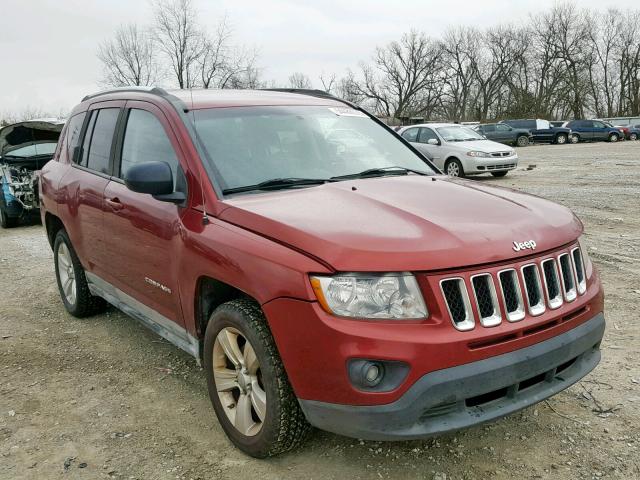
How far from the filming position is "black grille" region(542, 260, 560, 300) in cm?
262

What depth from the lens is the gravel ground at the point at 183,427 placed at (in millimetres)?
2787

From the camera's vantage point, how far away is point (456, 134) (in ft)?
53.9

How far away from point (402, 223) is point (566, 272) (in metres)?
0.86

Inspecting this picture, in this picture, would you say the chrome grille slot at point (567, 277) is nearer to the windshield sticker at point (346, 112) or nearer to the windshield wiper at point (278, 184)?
the windshield wiper at point (278, 184)

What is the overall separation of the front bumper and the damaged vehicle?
9.89 metres

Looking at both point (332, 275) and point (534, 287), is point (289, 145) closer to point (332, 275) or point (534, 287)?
point (332, 275)

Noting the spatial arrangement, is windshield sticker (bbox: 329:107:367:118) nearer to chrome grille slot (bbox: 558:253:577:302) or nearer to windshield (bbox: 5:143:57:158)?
chrome grille slot (bbox: 558:253:577:302)

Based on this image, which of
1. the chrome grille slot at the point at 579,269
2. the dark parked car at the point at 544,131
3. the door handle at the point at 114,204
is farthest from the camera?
the dark parked car at the point at 544,131

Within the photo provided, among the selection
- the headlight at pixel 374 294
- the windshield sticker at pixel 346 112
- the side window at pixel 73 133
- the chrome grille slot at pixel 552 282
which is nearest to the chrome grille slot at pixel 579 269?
the chrome grille slot at pixel 552 282

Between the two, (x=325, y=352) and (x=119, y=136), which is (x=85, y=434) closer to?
(x=325, y=352)

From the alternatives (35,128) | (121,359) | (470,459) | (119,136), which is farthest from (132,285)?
(35,128)

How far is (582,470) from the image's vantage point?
106 inches

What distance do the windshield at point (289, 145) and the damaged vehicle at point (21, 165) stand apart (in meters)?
8.26

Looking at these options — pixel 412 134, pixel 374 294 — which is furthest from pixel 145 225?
pixel 412 134
